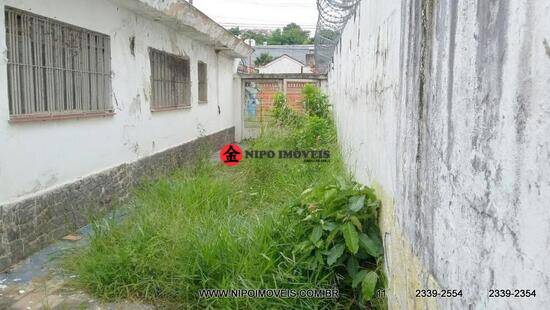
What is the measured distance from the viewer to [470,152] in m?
1.32

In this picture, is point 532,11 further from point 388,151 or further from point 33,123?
point 33,123

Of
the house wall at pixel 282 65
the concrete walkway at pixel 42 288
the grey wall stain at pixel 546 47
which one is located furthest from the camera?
the house wall at pixel 282 65

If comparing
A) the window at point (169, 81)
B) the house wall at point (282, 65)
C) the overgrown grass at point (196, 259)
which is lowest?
the overgrown grass at point (196, 259)

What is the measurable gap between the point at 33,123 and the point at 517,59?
4.08m

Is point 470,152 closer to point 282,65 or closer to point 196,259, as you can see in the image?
point 196,259

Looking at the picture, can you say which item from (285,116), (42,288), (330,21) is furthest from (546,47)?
(285,116)

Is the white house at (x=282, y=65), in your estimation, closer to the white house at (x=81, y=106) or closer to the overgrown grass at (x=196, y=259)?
the white house at (x=81, y=106)

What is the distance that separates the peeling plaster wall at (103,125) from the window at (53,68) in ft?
0.33

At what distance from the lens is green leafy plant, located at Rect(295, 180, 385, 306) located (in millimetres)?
2744

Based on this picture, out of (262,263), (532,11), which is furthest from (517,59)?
(262,263)

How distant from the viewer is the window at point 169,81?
735 centimetres

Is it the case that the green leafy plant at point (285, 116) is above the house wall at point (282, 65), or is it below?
below

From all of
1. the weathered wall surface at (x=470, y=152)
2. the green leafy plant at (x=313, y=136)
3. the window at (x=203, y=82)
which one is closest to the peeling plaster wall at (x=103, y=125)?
the window at (x=203, y=82)

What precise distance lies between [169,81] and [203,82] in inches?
102
